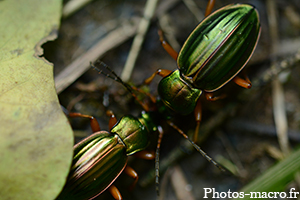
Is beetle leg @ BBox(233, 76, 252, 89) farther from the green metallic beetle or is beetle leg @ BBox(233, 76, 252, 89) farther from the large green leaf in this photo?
the large green leaf

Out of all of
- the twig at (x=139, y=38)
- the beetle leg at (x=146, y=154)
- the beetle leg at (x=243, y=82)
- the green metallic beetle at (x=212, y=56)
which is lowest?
the beetle leg at (x=243, y=82)

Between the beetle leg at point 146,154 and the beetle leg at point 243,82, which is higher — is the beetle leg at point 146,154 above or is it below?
above

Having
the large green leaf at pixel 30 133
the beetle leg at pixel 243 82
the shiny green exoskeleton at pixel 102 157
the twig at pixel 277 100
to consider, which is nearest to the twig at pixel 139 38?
the shiny green exoskeleton at pixel 102 157

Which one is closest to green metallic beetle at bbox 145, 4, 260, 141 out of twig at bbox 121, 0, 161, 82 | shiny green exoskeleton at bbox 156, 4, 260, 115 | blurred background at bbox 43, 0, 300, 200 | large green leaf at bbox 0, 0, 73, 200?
shiny green exoskeleton at bbox 156, 4, 260, 115

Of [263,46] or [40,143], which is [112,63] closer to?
[40,143]

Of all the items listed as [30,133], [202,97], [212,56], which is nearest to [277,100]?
[202,97]

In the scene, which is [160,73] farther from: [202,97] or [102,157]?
[102,157]

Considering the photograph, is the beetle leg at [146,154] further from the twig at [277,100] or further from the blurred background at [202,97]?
the twig at [277,100]
